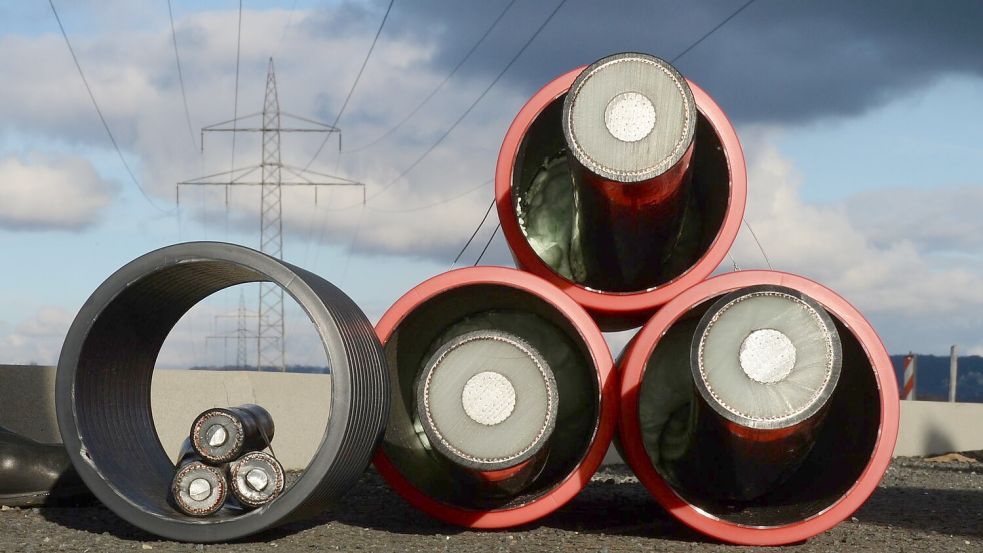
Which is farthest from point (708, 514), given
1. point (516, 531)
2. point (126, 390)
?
point (126, 390)

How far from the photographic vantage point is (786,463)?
7137 mm

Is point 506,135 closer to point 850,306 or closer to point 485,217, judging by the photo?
point 485,217

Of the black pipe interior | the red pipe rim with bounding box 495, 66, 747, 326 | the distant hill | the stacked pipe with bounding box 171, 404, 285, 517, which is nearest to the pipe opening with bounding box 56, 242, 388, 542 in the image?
the stacked pipe with bounding box 171, 404, 285, 517

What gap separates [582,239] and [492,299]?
75 centimetres

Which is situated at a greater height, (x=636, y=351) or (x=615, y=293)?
(x=615, y=293)

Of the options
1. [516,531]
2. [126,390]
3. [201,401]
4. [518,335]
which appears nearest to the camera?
[516,531]

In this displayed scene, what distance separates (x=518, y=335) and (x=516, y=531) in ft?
4.38

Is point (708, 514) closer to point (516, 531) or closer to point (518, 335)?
point (516, 531)

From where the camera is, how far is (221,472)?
7426 mm

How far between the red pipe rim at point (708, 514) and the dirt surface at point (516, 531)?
0.52ft

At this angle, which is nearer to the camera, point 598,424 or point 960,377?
point 598,424

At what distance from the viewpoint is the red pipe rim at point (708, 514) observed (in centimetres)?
726

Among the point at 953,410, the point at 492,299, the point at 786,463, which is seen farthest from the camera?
the point at 953,410

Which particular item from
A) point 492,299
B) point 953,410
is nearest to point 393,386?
point 492,299
